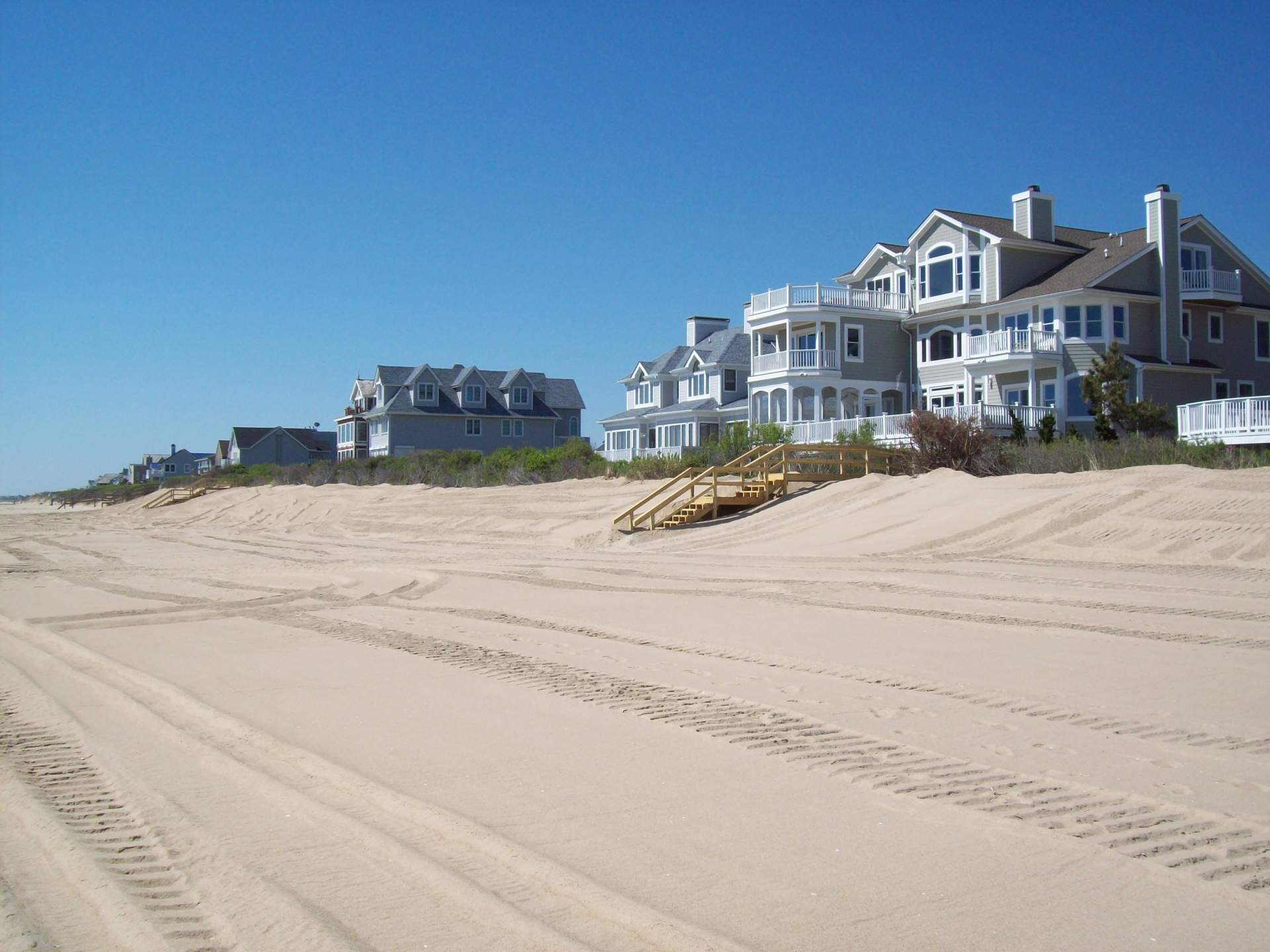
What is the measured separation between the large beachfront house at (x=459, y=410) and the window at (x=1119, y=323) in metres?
44.7

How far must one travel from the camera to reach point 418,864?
4.79m

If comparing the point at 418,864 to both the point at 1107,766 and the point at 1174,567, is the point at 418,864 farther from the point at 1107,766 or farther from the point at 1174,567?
the point at 1174,567

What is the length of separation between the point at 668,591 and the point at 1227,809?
34.2ft

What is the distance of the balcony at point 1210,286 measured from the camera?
40.7 m

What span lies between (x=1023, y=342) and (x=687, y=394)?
78.9 feet

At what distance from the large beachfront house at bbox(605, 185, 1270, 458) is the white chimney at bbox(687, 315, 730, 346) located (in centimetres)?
1528

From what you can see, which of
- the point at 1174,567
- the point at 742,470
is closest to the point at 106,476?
the point at 742,470

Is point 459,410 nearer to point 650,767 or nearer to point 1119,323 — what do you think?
point 1119,323

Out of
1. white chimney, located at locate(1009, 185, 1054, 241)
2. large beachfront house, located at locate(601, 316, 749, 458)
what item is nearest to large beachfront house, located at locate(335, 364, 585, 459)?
large beachfront house, located at locate(601, 316, 749, 458)

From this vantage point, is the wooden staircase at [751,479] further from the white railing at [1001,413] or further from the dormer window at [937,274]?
the dormer window at [937,274]

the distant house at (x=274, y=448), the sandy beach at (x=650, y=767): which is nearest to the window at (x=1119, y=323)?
the sandy beach at (x=650, y=767)

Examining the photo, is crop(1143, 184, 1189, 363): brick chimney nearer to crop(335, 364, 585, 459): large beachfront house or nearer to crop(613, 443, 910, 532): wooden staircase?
crop(613, 443, 910, 532): wooden staircase

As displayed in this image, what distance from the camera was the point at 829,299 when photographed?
4503 cm

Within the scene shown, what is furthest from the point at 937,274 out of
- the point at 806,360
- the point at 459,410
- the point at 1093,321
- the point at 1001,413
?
the point at 459,410
